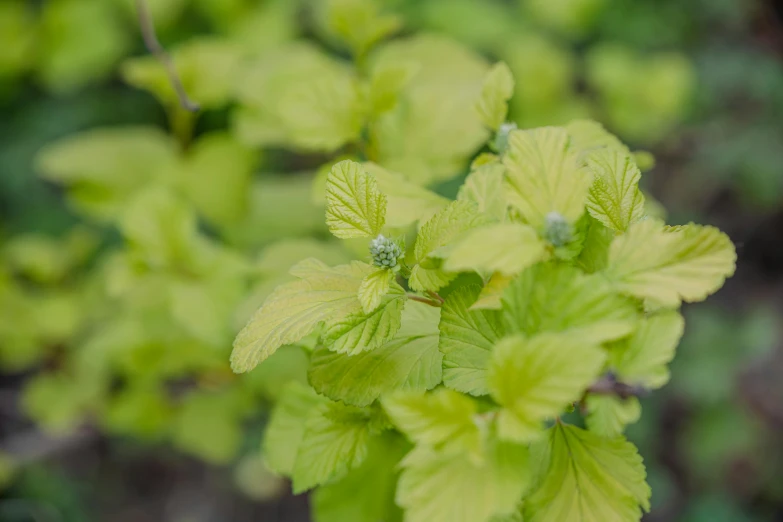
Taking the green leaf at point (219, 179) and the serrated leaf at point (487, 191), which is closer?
the serrated leaf at point (487, 191)

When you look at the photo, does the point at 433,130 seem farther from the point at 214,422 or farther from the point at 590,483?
the point at 214,422

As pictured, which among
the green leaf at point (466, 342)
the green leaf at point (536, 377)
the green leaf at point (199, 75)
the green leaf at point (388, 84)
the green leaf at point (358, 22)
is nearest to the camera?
the green leaf at point (536, 377)

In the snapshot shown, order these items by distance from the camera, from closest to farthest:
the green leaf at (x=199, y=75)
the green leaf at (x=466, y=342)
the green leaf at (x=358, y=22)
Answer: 1. the green leaf at (x=466, y=342)
2. the green leaf at (x=358, y=22)
3. the green leaf at (x=199, y=75)

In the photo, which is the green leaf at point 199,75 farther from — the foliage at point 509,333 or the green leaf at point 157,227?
the foliage at point 509,333

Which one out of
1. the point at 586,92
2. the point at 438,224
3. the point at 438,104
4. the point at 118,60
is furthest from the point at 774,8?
the point at 438,224

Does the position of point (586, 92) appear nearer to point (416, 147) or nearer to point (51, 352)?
point (416, 147)

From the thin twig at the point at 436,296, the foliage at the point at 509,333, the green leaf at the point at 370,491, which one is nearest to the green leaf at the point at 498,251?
the foliage at the point at 509,333
